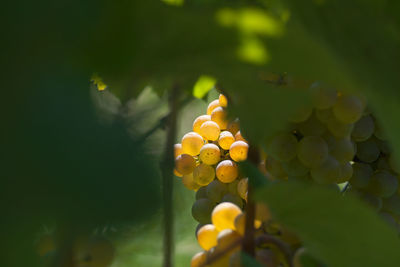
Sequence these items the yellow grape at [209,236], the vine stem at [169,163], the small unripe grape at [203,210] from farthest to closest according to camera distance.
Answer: the small unripe grape at [203,210]
the yellow grape at [209,236]
the vine stem at [169,163]

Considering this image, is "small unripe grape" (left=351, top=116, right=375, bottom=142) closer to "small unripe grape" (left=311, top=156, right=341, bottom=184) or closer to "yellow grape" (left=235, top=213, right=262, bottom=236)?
"small unripe grape" (left=311, top=156, right=341, bottom=184)

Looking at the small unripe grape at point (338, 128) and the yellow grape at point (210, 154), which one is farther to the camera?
the yellow grape at point (210, 154)

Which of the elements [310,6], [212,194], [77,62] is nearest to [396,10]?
[310,6]

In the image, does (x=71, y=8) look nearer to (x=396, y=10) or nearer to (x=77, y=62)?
(x=77, y=62)

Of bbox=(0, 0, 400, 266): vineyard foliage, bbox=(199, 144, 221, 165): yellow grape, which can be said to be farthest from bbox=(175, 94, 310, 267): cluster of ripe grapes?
bbox=(0, 0, 400, 266): vineyard foliage

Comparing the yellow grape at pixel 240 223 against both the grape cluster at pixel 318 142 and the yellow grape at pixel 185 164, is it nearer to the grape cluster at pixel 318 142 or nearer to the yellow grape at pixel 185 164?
the grape cluster at pixel 318 142

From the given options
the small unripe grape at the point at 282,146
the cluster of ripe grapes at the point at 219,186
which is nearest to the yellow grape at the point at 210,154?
the cluster of ripe grapes at the point at 219,186
